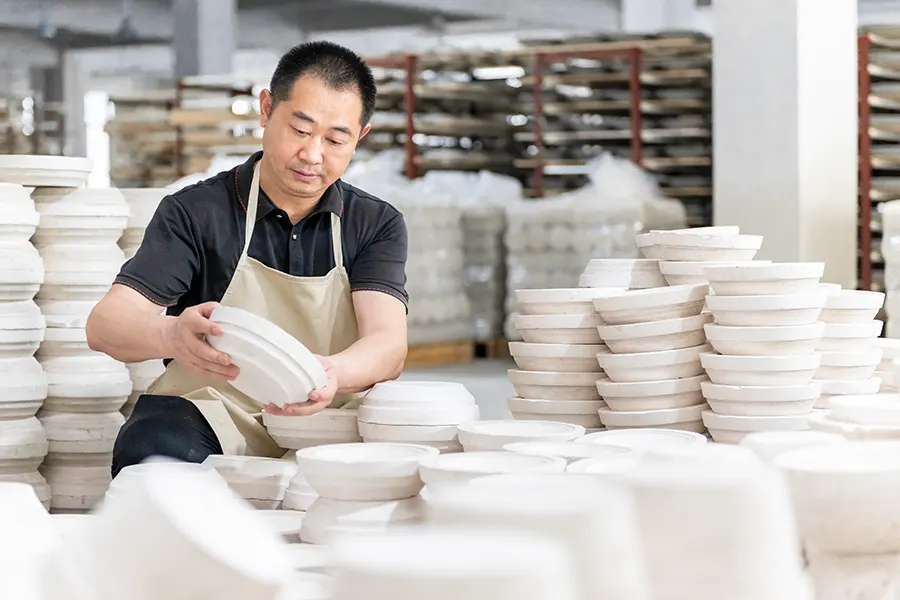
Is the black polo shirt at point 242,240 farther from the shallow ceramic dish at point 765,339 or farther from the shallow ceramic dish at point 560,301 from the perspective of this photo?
the shallow ceramic dish at point 765,339

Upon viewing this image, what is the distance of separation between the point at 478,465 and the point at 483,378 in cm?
641

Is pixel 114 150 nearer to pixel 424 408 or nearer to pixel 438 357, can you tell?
pixel 438 357

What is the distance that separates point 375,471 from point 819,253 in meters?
A: 5.69

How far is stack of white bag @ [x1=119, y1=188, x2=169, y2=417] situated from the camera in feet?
14.9

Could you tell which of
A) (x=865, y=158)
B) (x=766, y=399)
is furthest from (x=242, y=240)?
(x=865, y=158)

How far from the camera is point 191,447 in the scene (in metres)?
3.59

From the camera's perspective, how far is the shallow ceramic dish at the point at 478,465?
2.26 metres

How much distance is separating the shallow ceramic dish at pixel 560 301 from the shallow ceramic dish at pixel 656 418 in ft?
1.03

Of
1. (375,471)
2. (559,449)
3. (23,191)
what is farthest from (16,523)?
(23,191)

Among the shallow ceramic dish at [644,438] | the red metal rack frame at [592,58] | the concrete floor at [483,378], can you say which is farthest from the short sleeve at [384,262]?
the red metal rack frame at [592,58]

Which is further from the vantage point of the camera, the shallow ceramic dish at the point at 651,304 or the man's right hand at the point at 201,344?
the shallow ceramic dish at the point at 651,304

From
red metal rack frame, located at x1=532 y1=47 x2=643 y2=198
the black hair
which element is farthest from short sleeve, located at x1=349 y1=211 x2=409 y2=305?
red metal rack frame, located at x1=532 y1=47 x2=643 y2=198

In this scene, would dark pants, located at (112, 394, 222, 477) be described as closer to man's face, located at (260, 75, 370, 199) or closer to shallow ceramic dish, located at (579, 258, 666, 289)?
man's face, located at (260, 75, 370, 199)

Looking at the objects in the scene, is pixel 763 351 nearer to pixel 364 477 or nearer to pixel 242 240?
pixel 364 477
